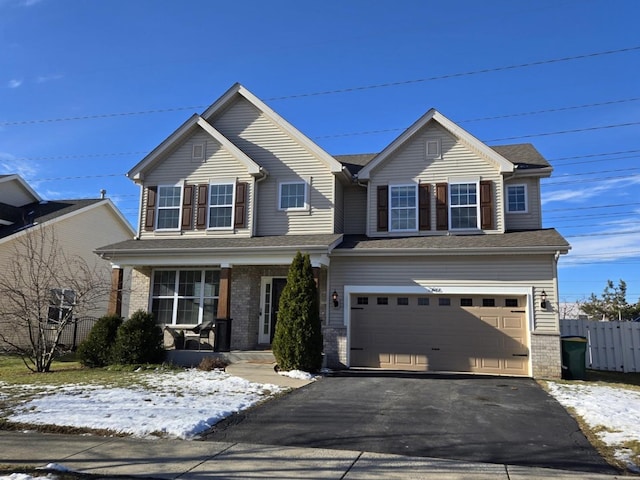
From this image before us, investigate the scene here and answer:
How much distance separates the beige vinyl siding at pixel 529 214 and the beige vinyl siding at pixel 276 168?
5.78m

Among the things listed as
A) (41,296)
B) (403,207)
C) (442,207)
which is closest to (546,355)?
(442,207)

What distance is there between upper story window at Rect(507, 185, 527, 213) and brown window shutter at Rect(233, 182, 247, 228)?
871 centimetres

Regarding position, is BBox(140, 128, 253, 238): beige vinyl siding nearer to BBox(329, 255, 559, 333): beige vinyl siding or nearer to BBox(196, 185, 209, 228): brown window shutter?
BBox(196, 185, 209, 228): brown window shutter

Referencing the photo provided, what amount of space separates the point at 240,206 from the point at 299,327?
5650 millimetres

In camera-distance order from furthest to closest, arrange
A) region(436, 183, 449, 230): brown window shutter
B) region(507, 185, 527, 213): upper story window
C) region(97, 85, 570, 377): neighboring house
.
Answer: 1. region(507, 185, 527, 213): upper story window
2. region(436, 183, 449, 230): brown window shutter
3. region(97, 85, 570, 377): neighboring house

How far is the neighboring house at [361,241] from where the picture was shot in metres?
13.9

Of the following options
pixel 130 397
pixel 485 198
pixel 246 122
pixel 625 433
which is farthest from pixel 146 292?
pixel 625 433

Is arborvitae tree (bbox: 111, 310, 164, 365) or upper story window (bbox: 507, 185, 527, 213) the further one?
upper story window (bbox: 507, 185, 527, 213)

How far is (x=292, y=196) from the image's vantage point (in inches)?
656

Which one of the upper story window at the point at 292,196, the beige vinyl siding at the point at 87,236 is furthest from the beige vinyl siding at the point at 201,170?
→ the beige vinyl siding at the point at 87,236

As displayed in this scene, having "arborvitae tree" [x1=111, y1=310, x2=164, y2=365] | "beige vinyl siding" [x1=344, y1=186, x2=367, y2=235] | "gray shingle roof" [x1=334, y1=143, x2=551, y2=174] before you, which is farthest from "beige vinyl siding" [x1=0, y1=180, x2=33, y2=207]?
"beige vinyl siding" [x1=344, y1=186, x2=367, y2=235]

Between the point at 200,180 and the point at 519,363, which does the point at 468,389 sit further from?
the point at 200,180

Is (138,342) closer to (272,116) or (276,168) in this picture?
(276,168)

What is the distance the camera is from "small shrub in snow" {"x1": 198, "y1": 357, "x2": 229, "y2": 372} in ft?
43.1
